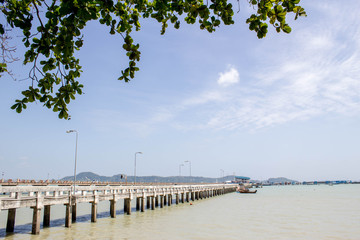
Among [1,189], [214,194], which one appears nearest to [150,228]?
[1,189]

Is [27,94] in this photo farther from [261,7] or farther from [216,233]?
[216,233]

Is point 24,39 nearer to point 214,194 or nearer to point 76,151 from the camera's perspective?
point 76,151

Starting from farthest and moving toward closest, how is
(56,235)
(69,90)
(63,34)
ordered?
1. (56,235)
2. (69,90)
3. (63,34)

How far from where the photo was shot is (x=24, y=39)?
488cm

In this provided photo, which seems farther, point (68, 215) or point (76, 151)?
point (76, 151)

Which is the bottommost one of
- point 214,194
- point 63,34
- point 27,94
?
point 214,194

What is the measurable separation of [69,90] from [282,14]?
13.1 ft

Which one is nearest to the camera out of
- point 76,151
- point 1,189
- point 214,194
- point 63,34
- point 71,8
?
point 71,8

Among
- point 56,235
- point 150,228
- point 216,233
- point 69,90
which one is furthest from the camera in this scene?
point 150,228

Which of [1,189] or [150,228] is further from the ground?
[1,189]

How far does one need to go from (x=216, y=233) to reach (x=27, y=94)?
18.7 meters

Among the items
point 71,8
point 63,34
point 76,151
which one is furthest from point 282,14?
point 76,151

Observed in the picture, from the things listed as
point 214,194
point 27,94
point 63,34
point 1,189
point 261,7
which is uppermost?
point 261,7

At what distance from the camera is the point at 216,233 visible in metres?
→ 20.6
